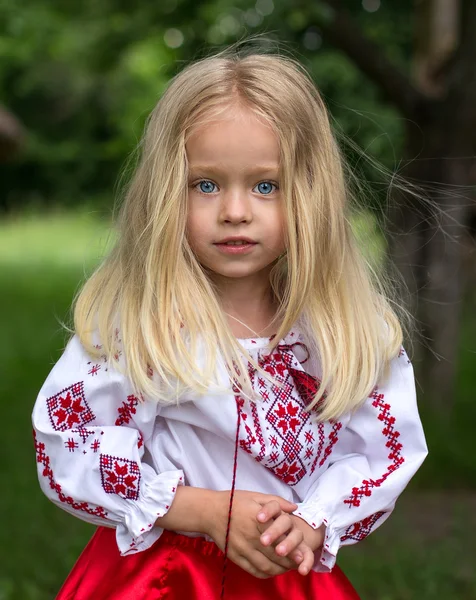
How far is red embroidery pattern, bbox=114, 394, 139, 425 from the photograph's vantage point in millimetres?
1767

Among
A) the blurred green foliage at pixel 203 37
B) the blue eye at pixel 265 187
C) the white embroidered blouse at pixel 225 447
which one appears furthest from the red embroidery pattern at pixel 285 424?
the blurred green foliage at pixel 203 37

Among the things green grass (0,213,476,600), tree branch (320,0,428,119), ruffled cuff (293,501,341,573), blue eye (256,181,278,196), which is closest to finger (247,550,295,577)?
ruffled cuff (293,501,341,573)

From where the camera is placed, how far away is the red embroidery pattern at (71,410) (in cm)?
175

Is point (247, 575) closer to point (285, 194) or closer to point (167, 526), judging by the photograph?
point (167, 526)

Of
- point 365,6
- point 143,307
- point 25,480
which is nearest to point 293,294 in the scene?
point 143,307

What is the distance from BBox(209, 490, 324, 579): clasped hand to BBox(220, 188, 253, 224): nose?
495 millimetres

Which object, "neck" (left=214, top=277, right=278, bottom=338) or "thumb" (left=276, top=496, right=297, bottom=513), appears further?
"neck" (left=214, top=277, right=278, bottom=338)

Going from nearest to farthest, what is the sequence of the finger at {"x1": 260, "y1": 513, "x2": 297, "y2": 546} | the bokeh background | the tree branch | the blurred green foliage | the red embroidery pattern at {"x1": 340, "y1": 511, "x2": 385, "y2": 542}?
1. the finger at {"x1": 260, "y1": 513, "x2": 297, "y2": 546}
2. the red embroidery pattern at {"x1": 340, "y1": 511, "x2": 385, "y2": 542}
3. the bokeh background
4. the blurred green foliage
5. the tree branch

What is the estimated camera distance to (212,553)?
71.9 inches

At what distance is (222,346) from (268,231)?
0.23m

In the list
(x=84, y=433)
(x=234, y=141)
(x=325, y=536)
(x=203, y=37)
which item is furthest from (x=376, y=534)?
(x=234, y=141)

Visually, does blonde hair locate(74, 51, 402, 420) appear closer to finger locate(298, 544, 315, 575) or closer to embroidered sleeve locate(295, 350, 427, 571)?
embroidered sleeve locate(295, 350, 427, 571)

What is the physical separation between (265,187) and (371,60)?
10.2ft

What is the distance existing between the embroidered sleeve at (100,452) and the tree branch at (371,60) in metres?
2.98
